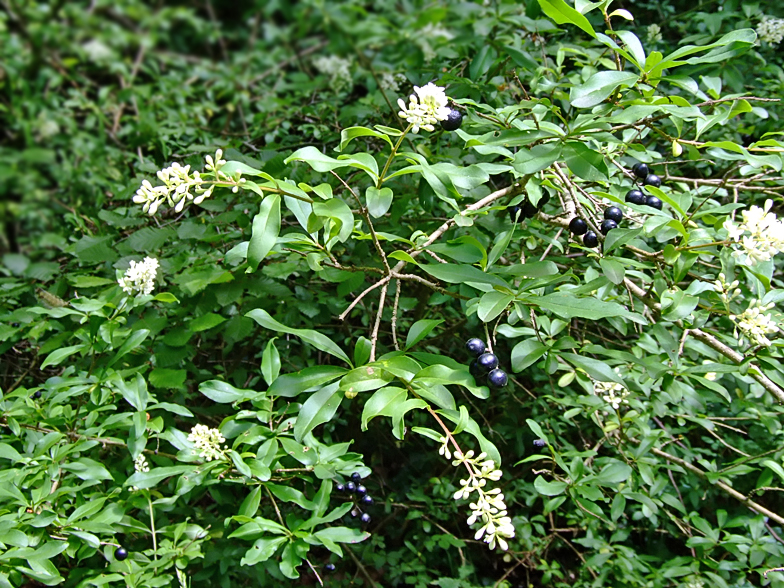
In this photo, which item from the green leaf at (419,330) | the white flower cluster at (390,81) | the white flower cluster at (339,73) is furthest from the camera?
the white flower cluster at (339,73)

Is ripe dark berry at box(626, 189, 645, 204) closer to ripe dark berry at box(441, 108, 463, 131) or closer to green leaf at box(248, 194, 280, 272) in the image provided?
ripe dark berry at box(441, 108, 463, 131)

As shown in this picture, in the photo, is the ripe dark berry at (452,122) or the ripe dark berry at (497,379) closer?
the ripe dark berry at (497,379)

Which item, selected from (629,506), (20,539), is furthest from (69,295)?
(629,506)

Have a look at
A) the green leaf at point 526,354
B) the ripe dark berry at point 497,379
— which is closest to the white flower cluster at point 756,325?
the green leaf at point 526,354

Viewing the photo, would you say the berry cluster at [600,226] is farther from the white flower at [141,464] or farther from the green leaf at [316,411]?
the white flower at [141,464]

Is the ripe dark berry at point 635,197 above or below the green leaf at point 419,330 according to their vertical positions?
above

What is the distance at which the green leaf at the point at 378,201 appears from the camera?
4.04 feet

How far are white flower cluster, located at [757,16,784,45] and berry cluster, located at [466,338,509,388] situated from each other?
2188 millimetres

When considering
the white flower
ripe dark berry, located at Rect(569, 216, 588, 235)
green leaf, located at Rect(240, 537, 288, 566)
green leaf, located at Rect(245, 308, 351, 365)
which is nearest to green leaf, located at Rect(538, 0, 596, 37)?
ripe dark berry, located at Rect(569, 216, 588, 235)

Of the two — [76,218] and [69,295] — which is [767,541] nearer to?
[69,295]

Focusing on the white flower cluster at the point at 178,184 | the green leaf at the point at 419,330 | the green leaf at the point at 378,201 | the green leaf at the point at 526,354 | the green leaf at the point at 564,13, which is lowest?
the green leaf at the point at 526,354

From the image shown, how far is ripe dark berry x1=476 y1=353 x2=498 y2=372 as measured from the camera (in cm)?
125

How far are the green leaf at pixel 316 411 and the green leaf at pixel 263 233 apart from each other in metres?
0.30

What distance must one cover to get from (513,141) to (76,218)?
2230 mm
